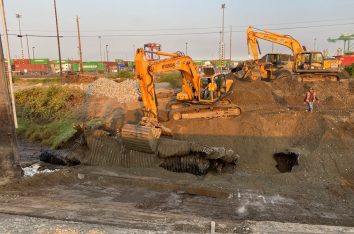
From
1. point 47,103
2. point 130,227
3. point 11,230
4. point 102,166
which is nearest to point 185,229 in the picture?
point 130,227

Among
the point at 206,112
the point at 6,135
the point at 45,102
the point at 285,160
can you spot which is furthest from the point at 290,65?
the point at 6,135

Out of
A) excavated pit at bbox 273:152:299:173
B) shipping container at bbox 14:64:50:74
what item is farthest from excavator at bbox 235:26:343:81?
shipping container at bbox 14:64:50:74

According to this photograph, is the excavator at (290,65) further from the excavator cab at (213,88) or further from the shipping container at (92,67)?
the shipping container at (92,67)

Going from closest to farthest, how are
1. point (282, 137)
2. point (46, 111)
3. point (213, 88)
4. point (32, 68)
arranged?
point (282, 137)
point (213, 88)
point (46, 111)
point (32, 68)

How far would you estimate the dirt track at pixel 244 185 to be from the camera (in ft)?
20.8

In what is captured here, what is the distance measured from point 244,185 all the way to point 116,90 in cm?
1615

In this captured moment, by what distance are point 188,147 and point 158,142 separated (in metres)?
1.00

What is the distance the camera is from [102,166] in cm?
1023

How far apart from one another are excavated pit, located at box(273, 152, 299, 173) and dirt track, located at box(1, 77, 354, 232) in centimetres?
23

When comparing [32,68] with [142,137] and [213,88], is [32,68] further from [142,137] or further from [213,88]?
[142,137]

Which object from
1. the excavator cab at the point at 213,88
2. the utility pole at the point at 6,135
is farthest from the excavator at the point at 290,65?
the utility pole at the point at 6,135

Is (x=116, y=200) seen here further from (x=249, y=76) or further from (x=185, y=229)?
(x=249, y=76)

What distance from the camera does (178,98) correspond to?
14.9 metres

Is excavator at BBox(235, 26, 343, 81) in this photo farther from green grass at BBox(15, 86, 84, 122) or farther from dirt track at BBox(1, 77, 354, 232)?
green grass at BBox(15, 86, 84, 122)
